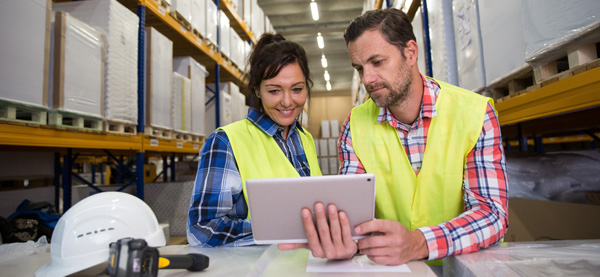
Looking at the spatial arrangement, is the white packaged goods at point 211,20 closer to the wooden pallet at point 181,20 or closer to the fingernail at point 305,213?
the wooden pallet at point 181,20

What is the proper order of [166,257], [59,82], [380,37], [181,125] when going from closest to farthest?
[166,257]
[380,37]
[59,82]
[181,125]

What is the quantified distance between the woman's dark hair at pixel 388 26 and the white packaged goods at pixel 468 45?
2.81 ft

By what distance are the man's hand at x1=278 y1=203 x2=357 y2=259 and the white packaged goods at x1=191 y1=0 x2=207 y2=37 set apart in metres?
3.78

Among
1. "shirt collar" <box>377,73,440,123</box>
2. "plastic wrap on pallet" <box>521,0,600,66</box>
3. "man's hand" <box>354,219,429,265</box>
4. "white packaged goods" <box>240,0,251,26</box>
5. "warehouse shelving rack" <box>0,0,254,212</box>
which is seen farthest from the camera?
"white packaged goods" <box>240,0,251,26</box>

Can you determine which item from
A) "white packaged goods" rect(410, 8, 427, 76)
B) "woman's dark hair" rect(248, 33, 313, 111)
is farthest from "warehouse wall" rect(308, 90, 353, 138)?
"woman's dark hair" rect(248, 33, 313, 111)

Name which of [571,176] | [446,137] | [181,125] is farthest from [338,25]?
[446,137]

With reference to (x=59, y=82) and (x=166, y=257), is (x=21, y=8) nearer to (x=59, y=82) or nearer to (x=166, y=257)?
(x=59, y=82)

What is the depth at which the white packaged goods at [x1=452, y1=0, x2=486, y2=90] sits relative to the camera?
2.30 metres

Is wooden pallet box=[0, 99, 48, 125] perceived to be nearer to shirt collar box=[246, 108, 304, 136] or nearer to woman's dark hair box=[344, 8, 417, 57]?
shirt collar box=[246, 108, 304, 136]

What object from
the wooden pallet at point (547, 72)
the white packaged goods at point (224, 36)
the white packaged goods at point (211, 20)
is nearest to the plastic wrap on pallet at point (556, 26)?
the wooden pallet at point (547, 72)

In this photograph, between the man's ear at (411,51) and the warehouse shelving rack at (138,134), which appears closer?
the man's ear at (411,51)

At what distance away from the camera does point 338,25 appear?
1123 centimetres

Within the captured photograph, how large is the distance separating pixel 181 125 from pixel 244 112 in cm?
257

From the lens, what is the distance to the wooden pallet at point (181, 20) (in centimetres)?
365
